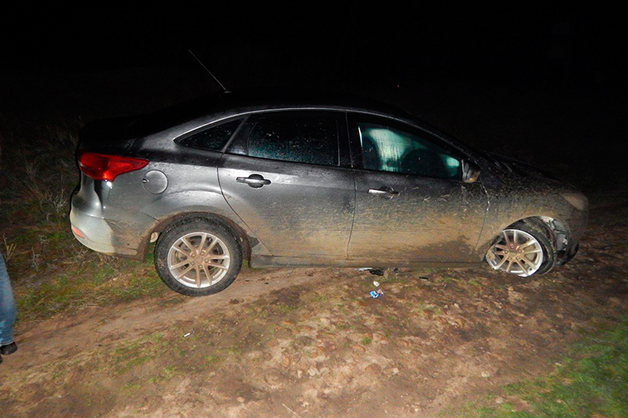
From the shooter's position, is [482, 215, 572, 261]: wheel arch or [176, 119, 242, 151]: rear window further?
[482, 215, 572, 261]: wheel arch

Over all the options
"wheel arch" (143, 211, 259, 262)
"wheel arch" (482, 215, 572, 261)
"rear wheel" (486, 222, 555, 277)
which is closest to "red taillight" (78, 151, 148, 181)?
"wheel arch" (143, 211, 259, 262)

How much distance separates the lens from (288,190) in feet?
12.5

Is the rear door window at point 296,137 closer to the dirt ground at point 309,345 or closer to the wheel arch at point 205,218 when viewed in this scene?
the wheel arch at point 205,218

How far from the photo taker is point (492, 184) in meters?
4.21

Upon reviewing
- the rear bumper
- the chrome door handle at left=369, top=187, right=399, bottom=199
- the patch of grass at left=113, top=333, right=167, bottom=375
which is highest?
the chrome door handle at left=369, top=187, right=399, bottom=199

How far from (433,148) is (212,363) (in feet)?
8.72

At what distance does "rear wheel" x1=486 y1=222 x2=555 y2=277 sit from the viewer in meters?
4.53

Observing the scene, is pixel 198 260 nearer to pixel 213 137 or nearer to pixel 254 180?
pixel 254 180

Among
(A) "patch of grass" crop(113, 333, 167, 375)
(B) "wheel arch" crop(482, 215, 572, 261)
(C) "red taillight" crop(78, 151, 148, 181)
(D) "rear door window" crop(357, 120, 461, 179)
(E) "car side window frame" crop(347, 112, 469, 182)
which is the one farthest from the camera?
(B) "wheel arch" crop(482, 215, 572, 261)

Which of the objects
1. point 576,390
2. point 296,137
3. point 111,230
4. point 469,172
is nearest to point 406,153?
point 469,172

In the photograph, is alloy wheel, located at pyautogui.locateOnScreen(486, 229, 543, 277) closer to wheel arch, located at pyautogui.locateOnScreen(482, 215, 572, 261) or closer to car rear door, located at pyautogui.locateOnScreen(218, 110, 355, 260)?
wheel arch, located at pyautogui.locateOnScreen(482, 215, 572, 261)

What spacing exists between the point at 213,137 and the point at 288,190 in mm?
774

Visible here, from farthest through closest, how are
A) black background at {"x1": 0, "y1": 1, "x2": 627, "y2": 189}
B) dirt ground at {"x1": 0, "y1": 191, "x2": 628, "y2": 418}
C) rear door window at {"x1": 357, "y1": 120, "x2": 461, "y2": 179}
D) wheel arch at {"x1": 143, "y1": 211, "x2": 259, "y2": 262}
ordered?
black background at {"x1": 0, "y1": 1, "x2": 627, "y2": 189}
rear door window at {"x1": 357, "y1": 120, "x2": 461, "y2": 179}
wheel arch at {"x1": 143, "y1": 211, "x2": 259, "y2": 262}
dirt ground at {"x1": 0, "y1": 191, "x2": 628, "y2": 418}

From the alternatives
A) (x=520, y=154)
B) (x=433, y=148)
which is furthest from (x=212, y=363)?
(x=520, y=154)
